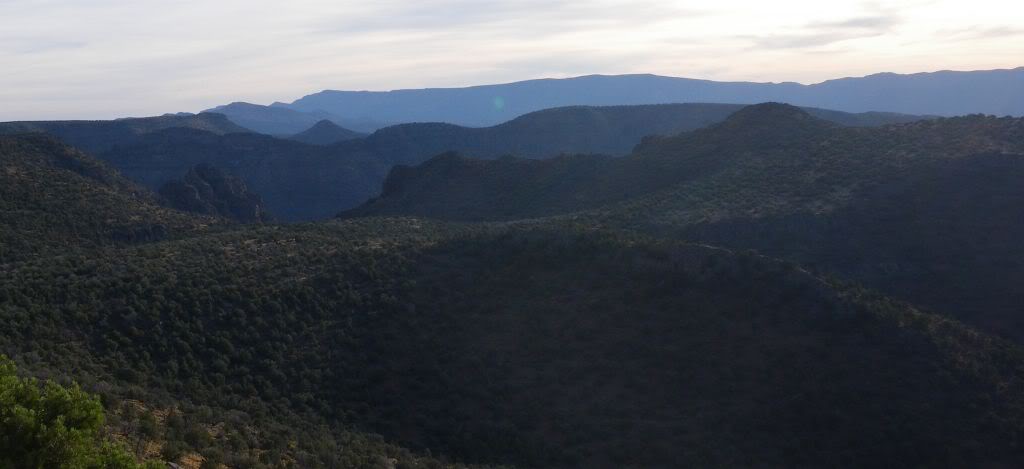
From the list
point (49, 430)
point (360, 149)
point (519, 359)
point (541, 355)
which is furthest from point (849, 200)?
point (360, 149)

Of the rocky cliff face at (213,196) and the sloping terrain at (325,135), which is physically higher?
the sloping terrain at (325,135)

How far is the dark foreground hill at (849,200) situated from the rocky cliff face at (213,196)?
22361 millimetres

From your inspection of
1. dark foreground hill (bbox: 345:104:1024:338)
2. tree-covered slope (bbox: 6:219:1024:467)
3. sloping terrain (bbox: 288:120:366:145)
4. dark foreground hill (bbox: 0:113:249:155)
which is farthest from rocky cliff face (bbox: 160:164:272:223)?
sloping terrain (bbox: 288:120:366:145)

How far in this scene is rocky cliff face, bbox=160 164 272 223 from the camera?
67.9 m

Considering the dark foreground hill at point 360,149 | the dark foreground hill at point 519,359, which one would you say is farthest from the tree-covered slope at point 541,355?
the dark foreground hill at point 360,149

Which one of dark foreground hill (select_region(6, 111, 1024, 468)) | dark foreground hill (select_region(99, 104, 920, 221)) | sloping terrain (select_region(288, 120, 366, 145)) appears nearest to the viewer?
dark foreground hill (select_region(6, 111, 1024, 468))

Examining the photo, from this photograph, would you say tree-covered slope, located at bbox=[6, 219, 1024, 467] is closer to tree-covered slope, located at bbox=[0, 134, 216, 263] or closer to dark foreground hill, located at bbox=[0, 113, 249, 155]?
tree-covered slope, located at bbox=[0, 134, 216, 263]

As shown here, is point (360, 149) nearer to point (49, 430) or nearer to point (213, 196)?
point (213, 196)

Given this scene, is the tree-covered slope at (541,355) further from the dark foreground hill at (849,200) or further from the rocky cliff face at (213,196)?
the rocky cliff face at (213,196)

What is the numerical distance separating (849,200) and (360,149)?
83.0 metres

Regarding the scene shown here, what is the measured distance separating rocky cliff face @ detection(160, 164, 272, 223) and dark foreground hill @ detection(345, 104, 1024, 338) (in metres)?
22.4

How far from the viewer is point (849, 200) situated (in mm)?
38188

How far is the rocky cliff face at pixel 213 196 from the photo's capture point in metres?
67.9

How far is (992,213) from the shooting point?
118ft
